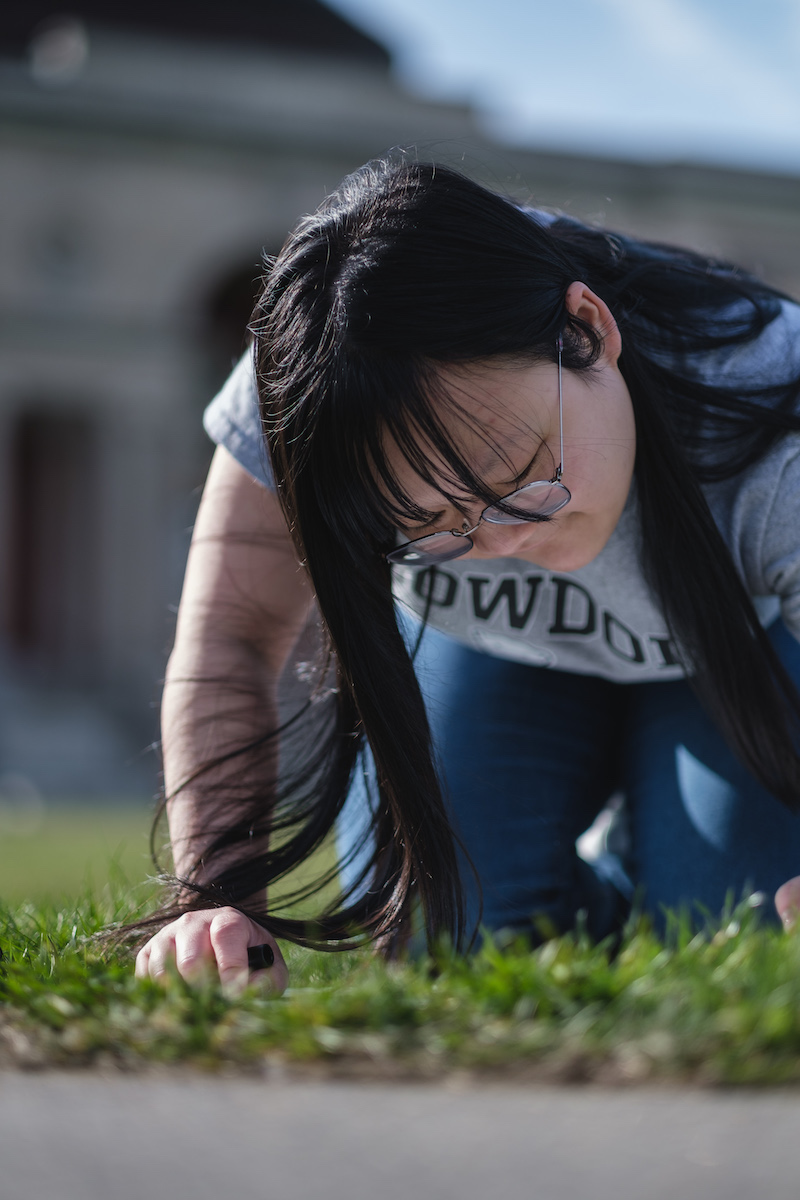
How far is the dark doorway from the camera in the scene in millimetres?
20234

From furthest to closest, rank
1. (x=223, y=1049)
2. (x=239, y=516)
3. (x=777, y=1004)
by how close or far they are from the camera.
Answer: (x=239, y=516) → (x=223, y=1049) → (x=777, y=1004)

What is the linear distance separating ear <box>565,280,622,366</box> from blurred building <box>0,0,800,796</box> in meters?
17.0

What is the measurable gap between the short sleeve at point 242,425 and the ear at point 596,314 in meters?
0.57

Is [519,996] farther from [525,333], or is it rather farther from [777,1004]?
[525,333]

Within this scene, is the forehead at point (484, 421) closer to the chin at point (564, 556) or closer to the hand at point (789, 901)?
the chin at point (564, 556)

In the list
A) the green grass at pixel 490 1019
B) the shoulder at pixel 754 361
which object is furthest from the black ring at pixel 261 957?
the shoulder at pixel 754 361

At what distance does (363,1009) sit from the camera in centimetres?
140

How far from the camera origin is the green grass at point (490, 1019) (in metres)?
1.22

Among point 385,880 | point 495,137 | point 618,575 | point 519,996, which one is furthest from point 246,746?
point 495,137

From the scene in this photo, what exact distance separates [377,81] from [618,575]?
20208 millimetres

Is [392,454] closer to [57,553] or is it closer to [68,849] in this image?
[68,849]

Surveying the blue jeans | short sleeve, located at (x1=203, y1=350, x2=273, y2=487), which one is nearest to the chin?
short sleeve, located at (x1=203, y1=350, x2=273, y2=487)

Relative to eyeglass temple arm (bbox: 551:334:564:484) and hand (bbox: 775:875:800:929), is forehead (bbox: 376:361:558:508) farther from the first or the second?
hand (bbox: 775:875:800:929)

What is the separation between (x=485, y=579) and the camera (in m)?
2.41
